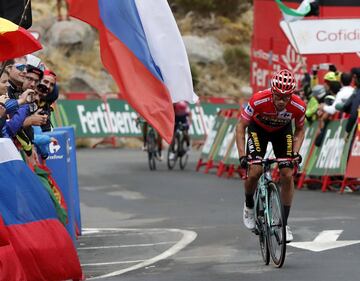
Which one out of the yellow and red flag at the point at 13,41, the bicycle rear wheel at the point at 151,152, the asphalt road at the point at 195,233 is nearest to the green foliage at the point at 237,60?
the bicycle rear wheel at the point at 151,152

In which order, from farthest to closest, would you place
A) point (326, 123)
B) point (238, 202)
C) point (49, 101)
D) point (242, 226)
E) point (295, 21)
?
1. point (295, 21)
2. point (326, 123)
3. point (238, 202)
4. point (242, 226)
5. point (49, 101)

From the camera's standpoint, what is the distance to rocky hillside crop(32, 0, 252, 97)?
45.3 metres

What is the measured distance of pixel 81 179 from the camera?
24625 mm

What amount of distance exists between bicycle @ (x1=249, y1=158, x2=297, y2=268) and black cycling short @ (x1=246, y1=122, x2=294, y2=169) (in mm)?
280

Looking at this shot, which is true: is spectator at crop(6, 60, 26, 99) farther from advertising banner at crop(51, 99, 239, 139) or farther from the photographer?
advertising banner at crop(51, 99, 239, 139)

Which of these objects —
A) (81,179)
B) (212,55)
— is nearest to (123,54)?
(81,179)

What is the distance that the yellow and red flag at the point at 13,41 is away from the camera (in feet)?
33.6

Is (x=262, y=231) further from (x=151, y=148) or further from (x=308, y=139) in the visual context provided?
(x=151, y=148)

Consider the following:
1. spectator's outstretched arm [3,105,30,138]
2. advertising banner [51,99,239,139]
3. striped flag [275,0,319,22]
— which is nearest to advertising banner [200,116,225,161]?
striped flag [275,0,319,22]

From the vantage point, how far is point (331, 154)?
2045 cm

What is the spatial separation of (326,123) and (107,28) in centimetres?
992

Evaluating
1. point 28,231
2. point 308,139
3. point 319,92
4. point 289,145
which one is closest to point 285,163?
point 289,145

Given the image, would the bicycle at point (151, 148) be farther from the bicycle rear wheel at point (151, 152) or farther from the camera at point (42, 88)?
the camera at point (42, 88)

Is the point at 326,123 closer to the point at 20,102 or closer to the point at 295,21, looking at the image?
the point at 295,21
